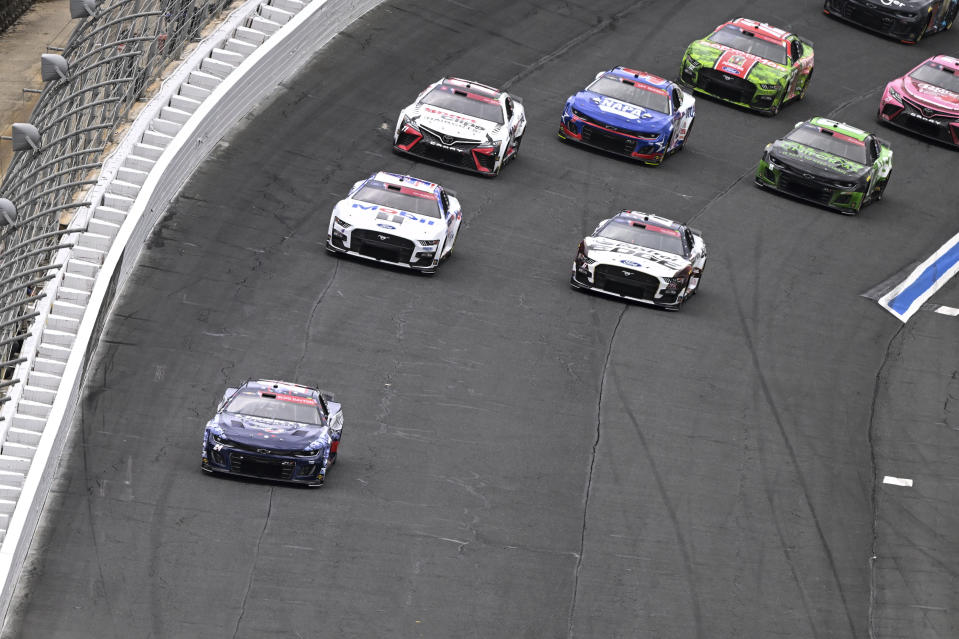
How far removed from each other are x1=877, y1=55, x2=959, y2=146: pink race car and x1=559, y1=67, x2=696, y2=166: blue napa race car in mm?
6261

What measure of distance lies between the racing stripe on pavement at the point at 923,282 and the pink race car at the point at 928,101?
14.6 ft

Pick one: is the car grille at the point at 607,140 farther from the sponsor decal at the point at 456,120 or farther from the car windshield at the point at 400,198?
the car windshield at the point at 400,198

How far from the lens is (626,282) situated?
2667 centimetres

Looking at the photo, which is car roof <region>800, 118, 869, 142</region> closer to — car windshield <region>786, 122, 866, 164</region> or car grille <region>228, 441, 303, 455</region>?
car windshield <region>786, 122, 866, 164</region>

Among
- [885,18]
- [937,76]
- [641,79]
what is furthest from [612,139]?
[885,18]

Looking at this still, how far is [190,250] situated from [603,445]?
7487mm

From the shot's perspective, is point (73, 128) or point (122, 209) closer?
point (122, 209)

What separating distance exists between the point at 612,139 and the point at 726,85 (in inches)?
186

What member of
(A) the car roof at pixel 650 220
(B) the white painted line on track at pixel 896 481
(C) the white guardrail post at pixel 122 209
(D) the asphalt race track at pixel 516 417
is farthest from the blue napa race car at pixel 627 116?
(B) the white painted line on track at pixel 896 481

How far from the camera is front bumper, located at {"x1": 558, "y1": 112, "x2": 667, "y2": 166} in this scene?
32.1 meters

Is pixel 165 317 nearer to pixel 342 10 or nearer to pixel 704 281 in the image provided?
pixel 704 281

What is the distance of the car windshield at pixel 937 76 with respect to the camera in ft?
119

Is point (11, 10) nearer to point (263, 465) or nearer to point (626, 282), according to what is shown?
point (626, 282)

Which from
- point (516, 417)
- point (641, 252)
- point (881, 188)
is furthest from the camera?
point (881, 188)
